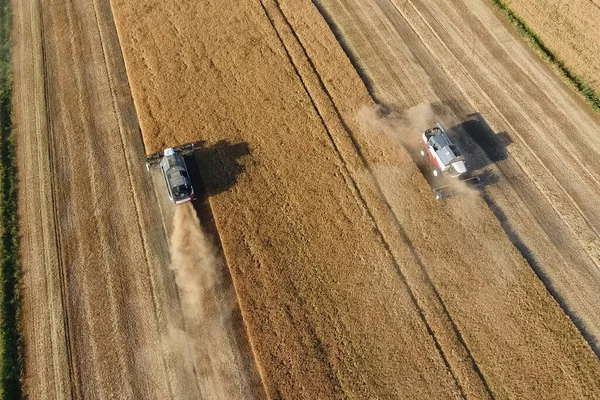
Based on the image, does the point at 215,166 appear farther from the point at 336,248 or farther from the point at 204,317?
the point at 204,317

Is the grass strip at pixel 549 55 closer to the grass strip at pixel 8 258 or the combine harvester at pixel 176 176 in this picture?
the combine harvester at pixel 176 176

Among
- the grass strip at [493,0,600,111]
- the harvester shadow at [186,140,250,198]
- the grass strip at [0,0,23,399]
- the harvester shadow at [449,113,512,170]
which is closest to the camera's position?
the grass strip at [0,0,23,399]

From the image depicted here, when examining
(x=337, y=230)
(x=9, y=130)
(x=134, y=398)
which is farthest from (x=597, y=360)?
(x=9, y=130)

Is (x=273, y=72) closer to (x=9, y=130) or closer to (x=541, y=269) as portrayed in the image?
(x=9, y=130)

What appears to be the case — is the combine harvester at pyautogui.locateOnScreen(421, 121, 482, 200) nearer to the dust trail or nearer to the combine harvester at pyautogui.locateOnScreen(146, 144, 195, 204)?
the dust trail

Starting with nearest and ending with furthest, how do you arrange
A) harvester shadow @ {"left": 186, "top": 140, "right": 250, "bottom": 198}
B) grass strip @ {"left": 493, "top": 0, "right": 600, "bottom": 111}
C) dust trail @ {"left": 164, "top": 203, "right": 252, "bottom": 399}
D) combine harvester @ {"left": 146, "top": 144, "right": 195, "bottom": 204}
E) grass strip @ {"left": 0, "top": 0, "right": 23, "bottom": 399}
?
dust trail @ {"left": 164, "top": 203, "right": 252, "bottom": 399}
grass strip @ {"left": 0, "top": 0, "right": 23, "bottom": 399}
combine harvester @ {"left": 146, "top": 144, "right": 195, "bottom": 204}
harvester shadow @ {"left": 186, "top": 140, "right": 250, "bottom": 198}
grass strip @ {"left": 493, "top": 0, "right": 600, "bottom": 111}

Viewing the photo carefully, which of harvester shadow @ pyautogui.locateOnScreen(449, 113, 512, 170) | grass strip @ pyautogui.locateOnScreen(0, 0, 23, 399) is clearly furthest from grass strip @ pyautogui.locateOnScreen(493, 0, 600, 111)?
grass strip @ pyautogui.locateOnScreen(0, 0, 23, 399)
